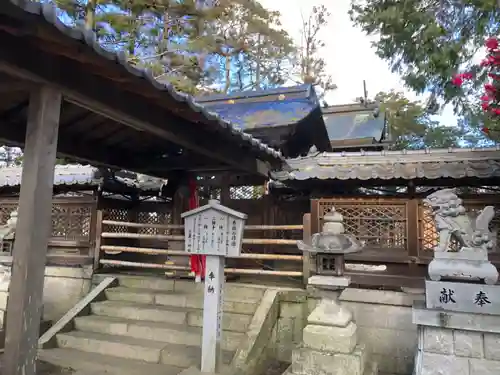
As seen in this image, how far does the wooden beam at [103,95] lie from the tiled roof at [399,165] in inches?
83.1

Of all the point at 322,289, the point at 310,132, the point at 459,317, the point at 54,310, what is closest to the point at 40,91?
the point at 322,289

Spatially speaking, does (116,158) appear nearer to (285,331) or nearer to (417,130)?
(285,331)

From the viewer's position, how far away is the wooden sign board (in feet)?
16.4

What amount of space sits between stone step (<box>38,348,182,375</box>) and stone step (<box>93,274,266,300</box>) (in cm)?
183

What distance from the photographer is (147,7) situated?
54.5ft

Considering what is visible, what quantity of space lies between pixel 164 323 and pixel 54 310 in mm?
3147

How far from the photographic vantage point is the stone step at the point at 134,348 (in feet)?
18.4

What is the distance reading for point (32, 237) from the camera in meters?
3.39

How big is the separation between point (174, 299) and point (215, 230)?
252 cm

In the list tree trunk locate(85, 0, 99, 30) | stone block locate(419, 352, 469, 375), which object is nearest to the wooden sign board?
stone block locate(419, 352, 469, 375)

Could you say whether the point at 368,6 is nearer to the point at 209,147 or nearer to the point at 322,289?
the point at 209,147

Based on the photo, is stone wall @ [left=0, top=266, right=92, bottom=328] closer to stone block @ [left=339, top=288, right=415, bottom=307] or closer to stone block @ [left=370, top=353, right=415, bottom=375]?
stone block @ [left=339, top=288, right=415, bottom=307]

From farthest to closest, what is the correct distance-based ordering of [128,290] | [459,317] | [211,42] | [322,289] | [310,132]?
[211,42] < [310,132] < [128,290] < [322,289] < [459,317]

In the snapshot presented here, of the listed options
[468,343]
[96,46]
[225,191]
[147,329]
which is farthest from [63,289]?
[468,343]
